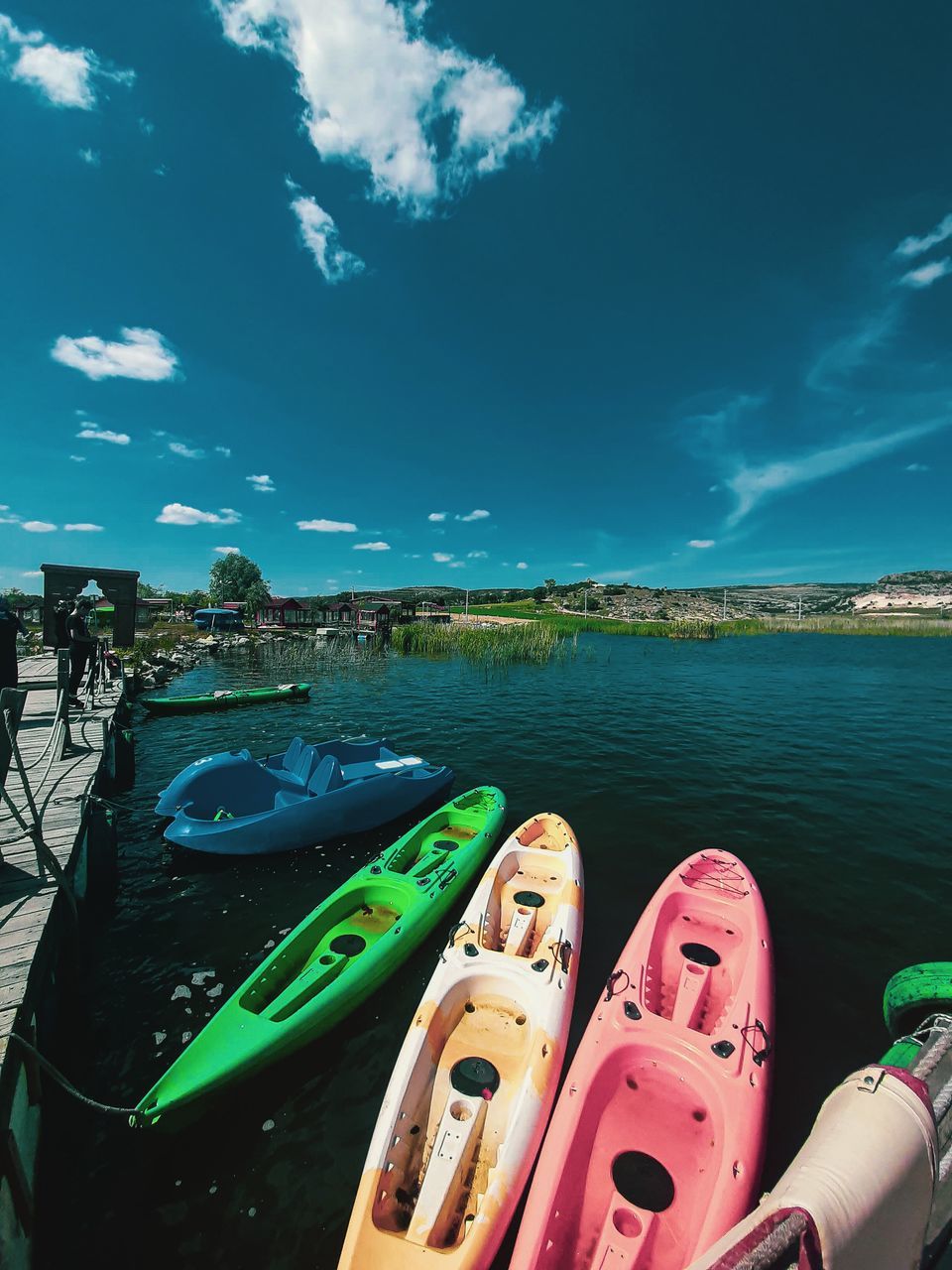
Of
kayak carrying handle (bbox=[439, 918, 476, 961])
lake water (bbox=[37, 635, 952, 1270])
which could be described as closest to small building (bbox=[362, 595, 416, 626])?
lake water (bbox=[37, 635, 952, 1270])

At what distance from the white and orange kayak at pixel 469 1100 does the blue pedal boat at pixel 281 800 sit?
4.07 m

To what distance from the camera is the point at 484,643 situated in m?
39.7

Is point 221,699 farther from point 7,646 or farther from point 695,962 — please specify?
point 695,962

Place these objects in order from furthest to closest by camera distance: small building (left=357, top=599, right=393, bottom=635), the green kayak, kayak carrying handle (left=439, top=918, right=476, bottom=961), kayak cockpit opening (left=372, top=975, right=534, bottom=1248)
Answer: small building (left=357, top=599, right=393, bottom=635) < kayak carrying handle (left=439, top=918, right=476, bottom=961) < the green kayak < kayak cockpit opening (left=372, top=975, right=534, bottom=1248)

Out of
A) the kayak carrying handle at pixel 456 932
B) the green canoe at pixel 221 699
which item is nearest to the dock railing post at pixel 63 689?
the kayak carrying handle at pixel 456 932

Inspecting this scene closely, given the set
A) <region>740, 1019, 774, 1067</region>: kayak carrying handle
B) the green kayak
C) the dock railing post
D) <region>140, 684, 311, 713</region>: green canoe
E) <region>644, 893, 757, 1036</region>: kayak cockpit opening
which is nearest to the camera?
<region>740, 1019, 774, 1067</region>: kayak carrying handle

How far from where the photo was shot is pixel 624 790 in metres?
12.4

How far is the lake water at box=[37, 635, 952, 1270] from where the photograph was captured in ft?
13.4

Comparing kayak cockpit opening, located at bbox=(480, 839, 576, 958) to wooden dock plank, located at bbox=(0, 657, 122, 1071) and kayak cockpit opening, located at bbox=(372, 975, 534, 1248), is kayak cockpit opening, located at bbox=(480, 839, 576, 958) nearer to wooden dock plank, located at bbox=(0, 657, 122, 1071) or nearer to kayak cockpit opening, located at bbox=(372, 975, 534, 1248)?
kayak cockpit opening, located at bbox=(372, 975, 534, 1248)

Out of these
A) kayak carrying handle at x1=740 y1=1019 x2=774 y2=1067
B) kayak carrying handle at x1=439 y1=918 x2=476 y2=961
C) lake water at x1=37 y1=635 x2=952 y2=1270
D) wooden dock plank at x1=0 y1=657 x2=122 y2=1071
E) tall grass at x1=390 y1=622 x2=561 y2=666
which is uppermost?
tall grass at x1=390 y1=622 x2=561 y2=666

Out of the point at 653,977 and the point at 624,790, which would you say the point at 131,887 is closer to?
the point at 653,977

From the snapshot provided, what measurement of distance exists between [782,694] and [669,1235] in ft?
86.9

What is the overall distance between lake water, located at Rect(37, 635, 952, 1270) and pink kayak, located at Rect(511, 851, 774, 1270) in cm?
82

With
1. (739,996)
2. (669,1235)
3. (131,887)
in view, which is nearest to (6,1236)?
(669,1235)
